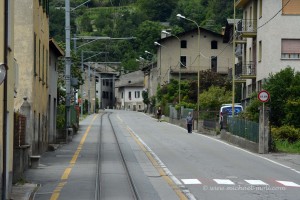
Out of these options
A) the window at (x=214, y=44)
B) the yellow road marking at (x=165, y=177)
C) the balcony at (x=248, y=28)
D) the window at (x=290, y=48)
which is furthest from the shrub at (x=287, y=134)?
the window at (x=214, y=44)

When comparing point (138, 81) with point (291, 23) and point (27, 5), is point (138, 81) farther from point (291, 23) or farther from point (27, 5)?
point (27, 5)

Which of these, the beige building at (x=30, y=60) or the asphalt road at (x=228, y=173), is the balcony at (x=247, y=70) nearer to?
the asphalt road at (x=228, y=173)

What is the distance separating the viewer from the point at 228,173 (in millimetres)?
24812

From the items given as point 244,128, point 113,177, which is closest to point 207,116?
point 244,128

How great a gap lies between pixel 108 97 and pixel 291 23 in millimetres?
127892

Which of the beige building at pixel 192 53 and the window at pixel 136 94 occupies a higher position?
the beige building at pixel 192 53

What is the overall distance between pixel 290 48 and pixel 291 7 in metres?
2.86

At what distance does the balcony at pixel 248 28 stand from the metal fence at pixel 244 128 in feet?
43.5

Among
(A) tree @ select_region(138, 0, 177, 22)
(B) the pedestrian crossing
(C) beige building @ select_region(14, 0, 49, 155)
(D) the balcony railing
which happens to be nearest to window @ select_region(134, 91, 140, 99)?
(A) tree @ select_region(138, 0, 177, 22)

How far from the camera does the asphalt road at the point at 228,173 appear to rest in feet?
63.7

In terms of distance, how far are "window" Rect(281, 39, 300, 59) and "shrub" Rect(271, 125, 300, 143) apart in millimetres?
13681

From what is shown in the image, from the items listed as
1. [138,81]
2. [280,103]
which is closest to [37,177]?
[280,103]

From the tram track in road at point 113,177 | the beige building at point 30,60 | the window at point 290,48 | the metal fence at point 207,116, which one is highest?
the window at point 290,48

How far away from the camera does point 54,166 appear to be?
28.4 m
